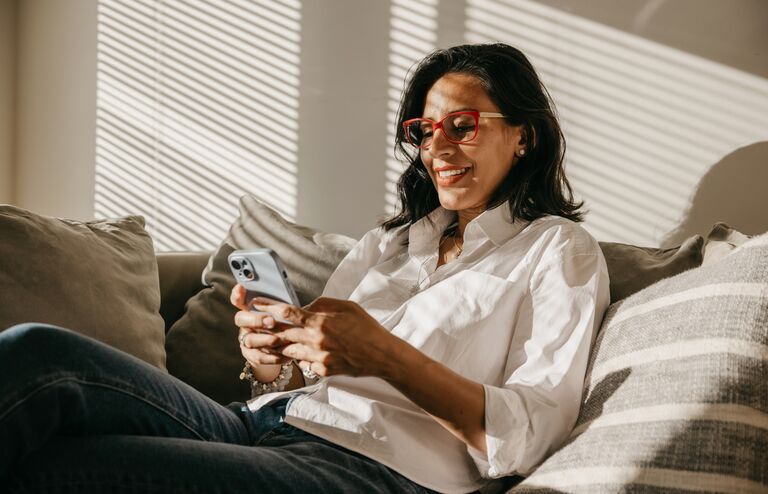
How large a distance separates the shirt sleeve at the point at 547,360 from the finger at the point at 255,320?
37cm

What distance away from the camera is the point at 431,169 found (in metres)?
1.73

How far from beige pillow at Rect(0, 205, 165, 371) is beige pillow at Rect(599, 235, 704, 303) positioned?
1083mm

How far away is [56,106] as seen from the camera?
2930mm

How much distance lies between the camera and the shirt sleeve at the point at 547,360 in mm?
1213

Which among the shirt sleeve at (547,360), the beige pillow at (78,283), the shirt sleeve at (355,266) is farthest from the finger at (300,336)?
the beige pillow at (78,283)

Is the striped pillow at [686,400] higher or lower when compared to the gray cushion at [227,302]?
higher

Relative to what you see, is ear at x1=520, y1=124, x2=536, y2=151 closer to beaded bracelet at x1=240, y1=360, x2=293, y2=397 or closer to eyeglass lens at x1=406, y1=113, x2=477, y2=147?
eyeglass lens at x1=406, y1=113, x2=477, y2=147

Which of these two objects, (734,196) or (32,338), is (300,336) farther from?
(734,196)

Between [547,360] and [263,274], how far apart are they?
495 mm

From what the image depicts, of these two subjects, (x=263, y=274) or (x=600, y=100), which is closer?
(x=263, y=274)

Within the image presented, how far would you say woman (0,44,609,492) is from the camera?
109cm

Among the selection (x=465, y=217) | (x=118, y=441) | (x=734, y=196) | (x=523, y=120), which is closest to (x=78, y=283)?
(x=118, y=441)

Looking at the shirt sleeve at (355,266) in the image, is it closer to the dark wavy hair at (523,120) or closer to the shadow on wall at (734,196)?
the dark wavy hair at (523,120)

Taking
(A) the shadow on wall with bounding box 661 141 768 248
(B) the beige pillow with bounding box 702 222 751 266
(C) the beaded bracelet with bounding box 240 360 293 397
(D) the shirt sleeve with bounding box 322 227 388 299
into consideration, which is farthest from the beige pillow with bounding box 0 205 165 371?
(A) the shadow on wall with bounding box 661 141 768 248
